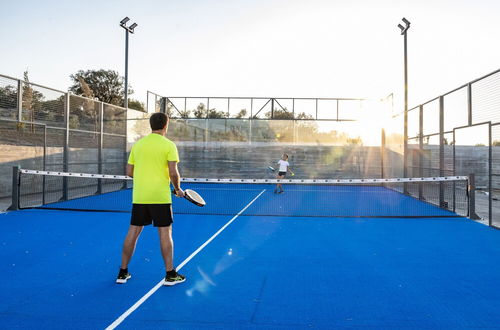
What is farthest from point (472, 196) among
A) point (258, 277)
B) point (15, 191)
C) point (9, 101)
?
point (9, 101)

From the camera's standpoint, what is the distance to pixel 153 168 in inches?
153

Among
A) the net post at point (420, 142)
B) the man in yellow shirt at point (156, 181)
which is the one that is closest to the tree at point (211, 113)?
the net post at point (420, 142)

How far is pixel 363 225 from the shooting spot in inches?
319

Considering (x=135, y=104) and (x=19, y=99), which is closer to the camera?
(x=19, y=99)

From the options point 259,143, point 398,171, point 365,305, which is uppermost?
point 259,143

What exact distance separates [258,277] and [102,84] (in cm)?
6042

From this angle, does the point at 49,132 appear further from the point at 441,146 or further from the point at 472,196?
the point at 472,196

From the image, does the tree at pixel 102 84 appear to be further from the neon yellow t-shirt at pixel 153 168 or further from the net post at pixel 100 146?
the neon yellow t-shirt at pixel 153 168

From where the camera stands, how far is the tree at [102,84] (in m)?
56.6

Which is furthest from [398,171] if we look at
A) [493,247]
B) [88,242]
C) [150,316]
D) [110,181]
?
[150,316]

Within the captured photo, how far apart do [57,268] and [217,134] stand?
1744 centimetres

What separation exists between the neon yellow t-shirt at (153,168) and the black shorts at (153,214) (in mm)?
54

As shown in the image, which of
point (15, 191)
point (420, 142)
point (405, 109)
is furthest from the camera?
point (405, 109)

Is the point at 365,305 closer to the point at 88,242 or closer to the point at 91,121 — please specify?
the point at 88,242
